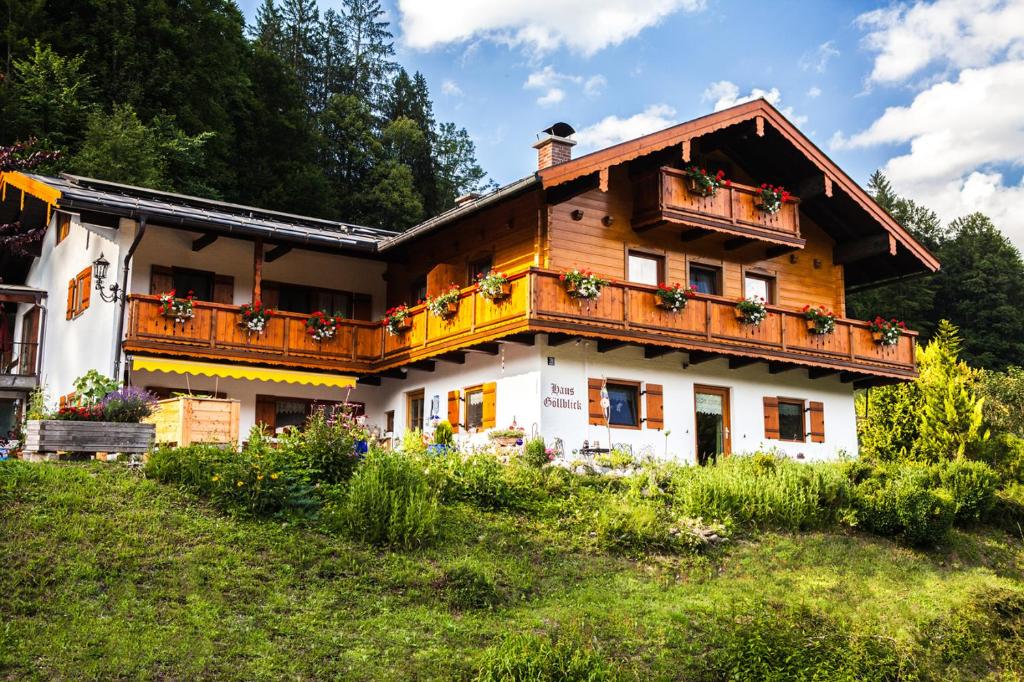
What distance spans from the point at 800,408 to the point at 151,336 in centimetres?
1506

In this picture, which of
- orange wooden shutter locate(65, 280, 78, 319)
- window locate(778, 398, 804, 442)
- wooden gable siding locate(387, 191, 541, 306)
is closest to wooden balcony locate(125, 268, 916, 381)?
window locate(778, 398, 804, 442)

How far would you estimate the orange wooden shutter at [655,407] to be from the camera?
2267 cm

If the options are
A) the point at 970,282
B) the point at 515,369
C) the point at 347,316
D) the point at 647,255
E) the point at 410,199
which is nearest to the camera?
the point at 515,369

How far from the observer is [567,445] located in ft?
69.7

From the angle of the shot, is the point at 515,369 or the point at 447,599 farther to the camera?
the point at 515,369

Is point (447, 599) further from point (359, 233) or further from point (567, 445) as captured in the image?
point (359, 233)

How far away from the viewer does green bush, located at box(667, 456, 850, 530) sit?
16766mm

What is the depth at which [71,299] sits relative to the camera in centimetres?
2661

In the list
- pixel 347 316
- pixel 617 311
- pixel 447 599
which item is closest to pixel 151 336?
pixel 347 316

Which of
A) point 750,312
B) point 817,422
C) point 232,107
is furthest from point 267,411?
point 232,107

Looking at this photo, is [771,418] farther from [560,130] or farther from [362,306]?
[362,306]

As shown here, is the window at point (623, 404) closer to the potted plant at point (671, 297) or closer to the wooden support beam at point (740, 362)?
the potted plant at point (671, 297)

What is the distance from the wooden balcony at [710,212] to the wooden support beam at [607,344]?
289 cm

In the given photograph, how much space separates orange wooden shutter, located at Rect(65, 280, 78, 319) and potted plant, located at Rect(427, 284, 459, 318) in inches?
383
